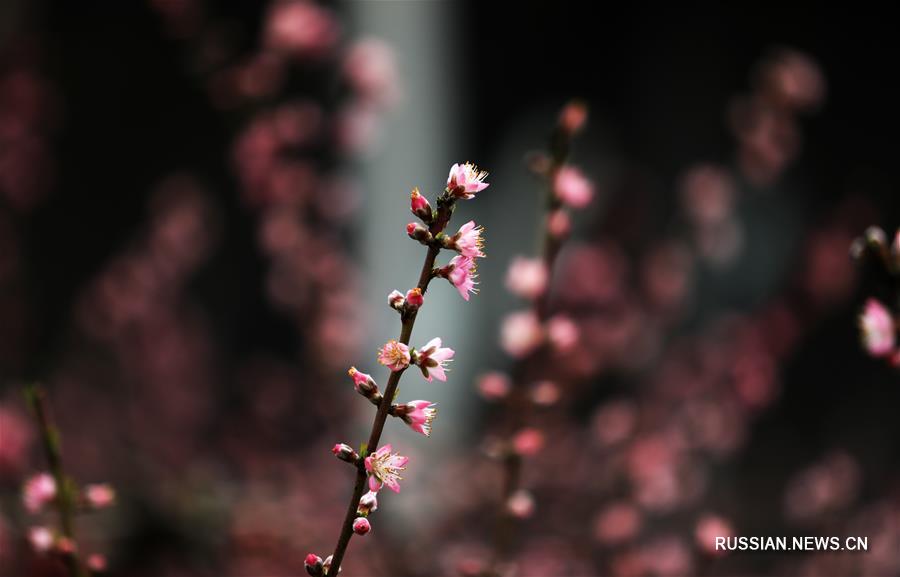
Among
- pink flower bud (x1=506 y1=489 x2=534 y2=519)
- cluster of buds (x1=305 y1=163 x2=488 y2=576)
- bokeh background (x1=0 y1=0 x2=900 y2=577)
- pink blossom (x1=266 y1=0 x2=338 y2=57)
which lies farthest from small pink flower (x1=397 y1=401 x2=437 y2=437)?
pink blossom (x1=266 y1=0 x2=338 y2=57)

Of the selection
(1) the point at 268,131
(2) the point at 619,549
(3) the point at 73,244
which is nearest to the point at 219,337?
(3) the point at 73,244

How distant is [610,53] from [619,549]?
10.4ft

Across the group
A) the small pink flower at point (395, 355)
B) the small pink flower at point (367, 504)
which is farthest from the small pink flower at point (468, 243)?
the small pink flower at point (367, 504)

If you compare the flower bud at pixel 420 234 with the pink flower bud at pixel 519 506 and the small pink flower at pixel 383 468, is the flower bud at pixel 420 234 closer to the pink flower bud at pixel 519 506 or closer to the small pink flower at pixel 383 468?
the small pink flower at pixel 383 468

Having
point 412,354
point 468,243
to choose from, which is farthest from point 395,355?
point 468,243

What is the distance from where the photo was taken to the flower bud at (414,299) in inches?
27.0

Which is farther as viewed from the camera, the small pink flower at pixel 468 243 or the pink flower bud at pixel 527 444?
the pink flower bud at pixel 527 444

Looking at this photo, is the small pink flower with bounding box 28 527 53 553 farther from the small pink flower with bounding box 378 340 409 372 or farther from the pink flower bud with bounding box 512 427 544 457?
the pink flower bud with bounding box 512 427 544 457

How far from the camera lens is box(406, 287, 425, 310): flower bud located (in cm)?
69

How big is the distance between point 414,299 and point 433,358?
7 cm

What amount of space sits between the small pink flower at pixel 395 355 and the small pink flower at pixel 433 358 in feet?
0.11

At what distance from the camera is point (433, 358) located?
0.74 metres

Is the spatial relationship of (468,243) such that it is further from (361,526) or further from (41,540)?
(41,540)

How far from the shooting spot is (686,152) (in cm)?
374
